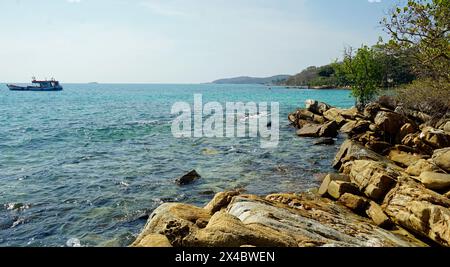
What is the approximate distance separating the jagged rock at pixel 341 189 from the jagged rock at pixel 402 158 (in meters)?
7.32

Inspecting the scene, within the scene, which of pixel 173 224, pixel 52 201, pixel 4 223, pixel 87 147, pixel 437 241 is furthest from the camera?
pixel 87 147

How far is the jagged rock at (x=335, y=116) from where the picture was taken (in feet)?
120

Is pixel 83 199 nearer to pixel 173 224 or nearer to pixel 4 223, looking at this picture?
pixel 4 223

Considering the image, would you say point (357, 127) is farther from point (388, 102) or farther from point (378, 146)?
point (388, 102)

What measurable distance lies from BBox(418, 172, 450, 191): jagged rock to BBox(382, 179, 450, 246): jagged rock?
104 cm

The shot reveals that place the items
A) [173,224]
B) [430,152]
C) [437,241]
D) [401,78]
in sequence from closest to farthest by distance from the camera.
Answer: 1. [173,224]
2. [437,241]
3. [430,152]
4. [401,78]

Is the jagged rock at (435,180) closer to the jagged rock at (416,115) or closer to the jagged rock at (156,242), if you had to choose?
the jagged rock at (156,242)

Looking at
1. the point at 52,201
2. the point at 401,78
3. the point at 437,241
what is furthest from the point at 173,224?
the point at 401,78

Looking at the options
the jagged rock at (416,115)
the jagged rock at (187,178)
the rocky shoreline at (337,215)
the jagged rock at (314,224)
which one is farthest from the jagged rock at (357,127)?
the jagged rock at (314,224)
